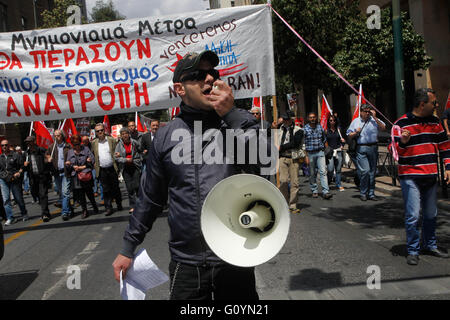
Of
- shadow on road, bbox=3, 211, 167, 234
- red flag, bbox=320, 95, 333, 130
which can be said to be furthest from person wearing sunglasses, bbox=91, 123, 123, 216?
red flag, bbox=320, 95, 333, 130

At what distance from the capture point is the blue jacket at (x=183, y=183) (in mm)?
2111

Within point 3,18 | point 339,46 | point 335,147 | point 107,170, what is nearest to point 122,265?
point 107,170

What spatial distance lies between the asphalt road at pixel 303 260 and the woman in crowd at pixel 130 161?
897 millimetres

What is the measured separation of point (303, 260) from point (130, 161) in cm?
515

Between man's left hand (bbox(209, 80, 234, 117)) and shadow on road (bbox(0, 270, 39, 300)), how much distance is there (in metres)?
3.47

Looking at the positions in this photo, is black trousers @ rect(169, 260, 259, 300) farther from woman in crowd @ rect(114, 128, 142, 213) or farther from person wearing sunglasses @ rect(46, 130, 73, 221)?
person wearing sunglasses @ rect(46, 130, 73, 221)

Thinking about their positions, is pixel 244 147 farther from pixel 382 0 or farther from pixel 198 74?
pixel 382 0

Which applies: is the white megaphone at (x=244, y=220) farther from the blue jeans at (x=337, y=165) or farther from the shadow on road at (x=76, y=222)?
the blue jeans at (x=337, y=165)

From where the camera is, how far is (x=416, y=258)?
14.6ft

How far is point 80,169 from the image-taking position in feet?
29.8

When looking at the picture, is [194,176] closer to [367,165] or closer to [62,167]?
[367,165]

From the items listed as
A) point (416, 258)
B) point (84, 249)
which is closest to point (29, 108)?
point (84, 249)
